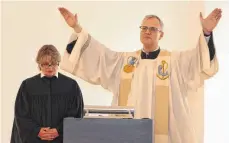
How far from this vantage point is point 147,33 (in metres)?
3.54

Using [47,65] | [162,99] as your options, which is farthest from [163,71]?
[47,65]

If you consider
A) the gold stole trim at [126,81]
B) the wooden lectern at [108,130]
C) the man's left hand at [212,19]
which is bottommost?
the wooden lectern at [108,130]

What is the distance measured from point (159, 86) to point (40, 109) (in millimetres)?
1125

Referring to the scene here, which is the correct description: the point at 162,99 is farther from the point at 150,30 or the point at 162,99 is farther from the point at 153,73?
the point at 150,30

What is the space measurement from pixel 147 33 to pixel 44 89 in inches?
43.0

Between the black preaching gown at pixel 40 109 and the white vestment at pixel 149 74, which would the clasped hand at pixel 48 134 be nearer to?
the black preaching gown at pixel 40 109

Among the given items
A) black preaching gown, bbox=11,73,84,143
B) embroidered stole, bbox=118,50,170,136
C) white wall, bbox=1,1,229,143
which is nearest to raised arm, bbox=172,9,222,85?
embroidered stole, bbox=118,50,170,136

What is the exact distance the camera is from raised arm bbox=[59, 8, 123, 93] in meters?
3.51

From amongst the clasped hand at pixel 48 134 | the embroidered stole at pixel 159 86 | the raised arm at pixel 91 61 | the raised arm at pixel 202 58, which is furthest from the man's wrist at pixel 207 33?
the clasped hand at pixel 48 134

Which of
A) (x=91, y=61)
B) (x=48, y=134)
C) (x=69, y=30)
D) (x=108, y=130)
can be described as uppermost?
(x=69, y=30)

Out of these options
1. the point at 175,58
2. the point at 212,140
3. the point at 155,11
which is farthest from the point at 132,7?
the point at 212,140

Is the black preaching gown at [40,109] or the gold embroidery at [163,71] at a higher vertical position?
the gold embroidery at [163,71]

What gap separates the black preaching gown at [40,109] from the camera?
2947 mm

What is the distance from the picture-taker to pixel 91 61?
3.69m
